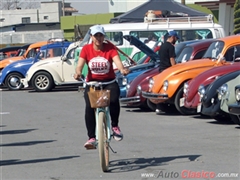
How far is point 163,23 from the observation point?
19.8 metres

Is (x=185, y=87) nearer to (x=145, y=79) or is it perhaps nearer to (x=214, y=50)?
(x=214, y=50)

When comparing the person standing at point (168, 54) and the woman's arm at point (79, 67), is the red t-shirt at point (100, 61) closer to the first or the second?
the woman's arm at point (79, 67)

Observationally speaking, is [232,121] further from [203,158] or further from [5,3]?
[5,3]

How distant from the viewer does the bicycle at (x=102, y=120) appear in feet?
22.6

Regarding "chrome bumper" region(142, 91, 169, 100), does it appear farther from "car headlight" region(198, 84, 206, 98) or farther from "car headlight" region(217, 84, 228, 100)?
"car headlight" region(217, 84, 228, 100)

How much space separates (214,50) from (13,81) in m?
11.9

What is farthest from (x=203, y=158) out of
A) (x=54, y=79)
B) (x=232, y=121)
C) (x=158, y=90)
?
(x=54, y=79)

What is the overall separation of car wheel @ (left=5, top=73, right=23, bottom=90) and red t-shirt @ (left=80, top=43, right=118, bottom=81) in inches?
626

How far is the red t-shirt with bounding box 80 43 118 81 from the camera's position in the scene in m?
7.29

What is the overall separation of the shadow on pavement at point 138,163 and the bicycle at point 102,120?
306mm

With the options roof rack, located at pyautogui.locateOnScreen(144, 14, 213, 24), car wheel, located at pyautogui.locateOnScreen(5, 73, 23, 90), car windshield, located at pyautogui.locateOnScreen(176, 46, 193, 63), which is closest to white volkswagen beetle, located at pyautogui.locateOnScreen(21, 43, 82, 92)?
car wheel, located at pyautogui.locateOnScreen(5, 73, 23, 90)

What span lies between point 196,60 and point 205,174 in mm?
6296

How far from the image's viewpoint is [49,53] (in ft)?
74.4

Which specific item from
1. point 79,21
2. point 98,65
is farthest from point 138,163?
point 79,21
